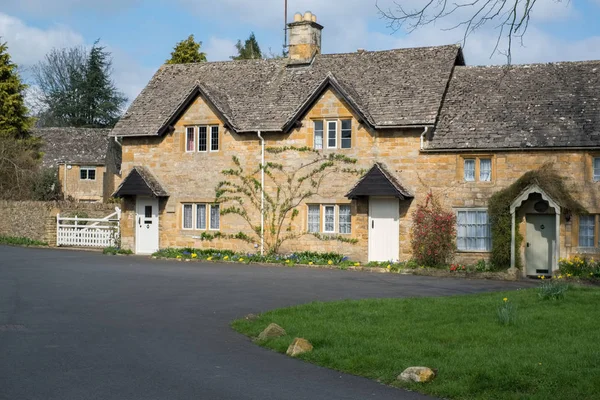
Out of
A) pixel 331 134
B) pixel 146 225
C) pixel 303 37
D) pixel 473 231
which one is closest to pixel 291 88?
pixel 303 37

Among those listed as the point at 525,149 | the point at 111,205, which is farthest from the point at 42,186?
the point at 525,149

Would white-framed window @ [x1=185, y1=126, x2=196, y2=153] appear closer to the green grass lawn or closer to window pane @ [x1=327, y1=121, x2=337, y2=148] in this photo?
window pane @ [x1=327, y1=121, x2=337, y2=148]

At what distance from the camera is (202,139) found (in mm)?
34094

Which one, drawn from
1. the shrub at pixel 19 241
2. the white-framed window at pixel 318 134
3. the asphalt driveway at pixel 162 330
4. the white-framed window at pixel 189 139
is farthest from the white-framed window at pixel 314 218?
the shrub at pixel 19 241

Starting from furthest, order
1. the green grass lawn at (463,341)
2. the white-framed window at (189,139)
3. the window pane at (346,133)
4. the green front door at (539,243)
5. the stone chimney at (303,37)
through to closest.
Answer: the stone chimney at (303,37)
the white-framed window at (189,139)
the window pane at (346,133)
the green front door at (539,243)
the green grass lawn at (463,341)

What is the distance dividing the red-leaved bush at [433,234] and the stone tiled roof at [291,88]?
319 centimetres

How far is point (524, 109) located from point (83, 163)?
136 feet

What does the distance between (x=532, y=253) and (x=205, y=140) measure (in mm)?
14122

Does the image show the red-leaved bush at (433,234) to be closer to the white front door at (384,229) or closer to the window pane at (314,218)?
the white front door at (384,229)

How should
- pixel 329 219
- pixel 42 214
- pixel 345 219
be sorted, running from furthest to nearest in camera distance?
pixel 42 214 → pixel 329 219 → pixel 345 219

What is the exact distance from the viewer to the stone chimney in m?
35.3

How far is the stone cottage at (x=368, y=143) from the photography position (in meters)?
28.3

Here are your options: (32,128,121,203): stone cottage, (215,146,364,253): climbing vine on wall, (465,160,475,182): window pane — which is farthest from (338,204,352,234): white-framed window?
(32,128,121,203): stone cottage

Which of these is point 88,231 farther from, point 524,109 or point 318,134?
point 524,109
